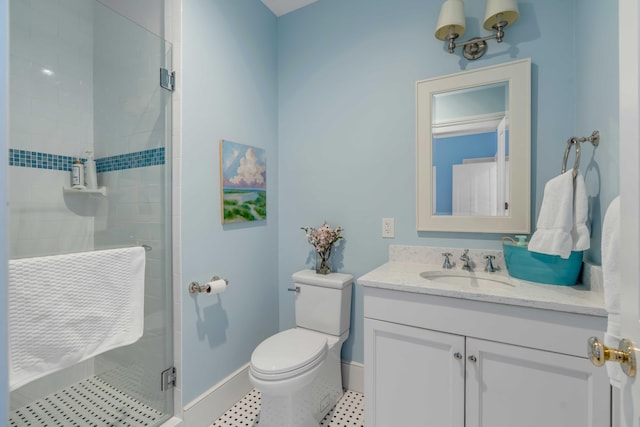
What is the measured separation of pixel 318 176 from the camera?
6.79 feet

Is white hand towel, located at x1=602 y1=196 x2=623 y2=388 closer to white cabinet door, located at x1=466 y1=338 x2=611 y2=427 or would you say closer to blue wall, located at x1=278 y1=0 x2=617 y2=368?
white cabinet door, located at x1=466 y1=338 x2=611 y2=427

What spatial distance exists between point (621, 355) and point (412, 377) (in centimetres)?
91

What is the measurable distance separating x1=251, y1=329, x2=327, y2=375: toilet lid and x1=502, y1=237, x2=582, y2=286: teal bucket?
40.7 inches

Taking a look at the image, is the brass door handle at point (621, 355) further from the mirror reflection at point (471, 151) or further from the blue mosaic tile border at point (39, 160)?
the blue mosaic tile border at point (39, 160)

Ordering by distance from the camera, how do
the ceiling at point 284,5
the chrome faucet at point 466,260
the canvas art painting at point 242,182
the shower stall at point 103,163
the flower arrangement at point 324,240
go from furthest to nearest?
the ceiling at point 284,5, the flower arrangement at point 324,240, the canvas art painting at point 242,182, the chrome faucet at point 466,260, the shower stall at point 103,163

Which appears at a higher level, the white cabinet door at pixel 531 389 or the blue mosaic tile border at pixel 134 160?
the blue mosaic tile border at pixel 134 160

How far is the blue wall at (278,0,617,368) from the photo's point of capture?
1.48m

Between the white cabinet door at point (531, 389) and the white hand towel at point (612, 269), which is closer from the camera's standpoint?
the white hand towel at point (612, 269)

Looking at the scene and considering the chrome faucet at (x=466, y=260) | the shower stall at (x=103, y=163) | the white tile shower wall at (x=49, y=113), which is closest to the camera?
the white tile shower wall at (x=49, y=113)

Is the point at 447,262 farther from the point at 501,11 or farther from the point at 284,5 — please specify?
the point at 284,5

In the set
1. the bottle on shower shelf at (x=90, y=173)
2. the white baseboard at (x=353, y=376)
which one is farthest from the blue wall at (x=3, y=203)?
the white baseboard at (x=353, y=376)

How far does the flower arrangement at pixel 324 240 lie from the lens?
1.92 meters

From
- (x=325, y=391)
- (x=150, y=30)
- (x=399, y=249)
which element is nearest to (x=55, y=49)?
(x=150, y=30)

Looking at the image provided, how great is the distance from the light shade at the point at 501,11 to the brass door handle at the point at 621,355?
1547mm
